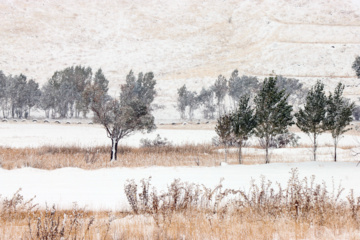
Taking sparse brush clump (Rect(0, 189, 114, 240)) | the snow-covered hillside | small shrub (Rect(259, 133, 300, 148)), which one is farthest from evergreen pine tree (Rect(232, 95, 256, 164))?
the snow-covered hillside

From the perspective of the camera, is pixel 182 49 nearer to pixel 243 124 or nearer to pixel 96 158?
pixel 243 124

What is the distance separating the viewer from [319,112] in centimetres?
2566

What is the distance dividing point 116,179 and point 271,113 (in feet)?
45.1

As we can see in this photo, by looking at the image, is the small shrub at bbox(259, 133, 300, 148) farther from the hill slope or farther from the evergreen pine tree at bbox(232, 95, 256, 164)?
the hill slope

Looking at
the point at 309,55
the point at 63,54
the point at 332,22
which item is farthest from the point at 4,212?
the point at 332,22

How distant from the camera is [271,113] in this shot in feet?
80.5

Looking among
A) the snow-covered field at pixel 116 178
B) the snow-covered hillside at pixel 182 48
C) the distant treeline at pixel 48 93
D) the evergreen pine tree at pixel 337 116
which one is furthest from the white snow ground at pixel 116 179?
the snow-covered hillside at pixel 182 48

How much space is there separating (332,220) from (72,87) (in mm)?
77833

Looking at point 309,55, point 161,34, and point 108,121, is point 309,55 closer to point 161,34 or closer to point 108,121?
point 161,34

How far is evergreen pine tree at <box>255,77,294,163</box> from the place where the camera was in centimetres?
2406

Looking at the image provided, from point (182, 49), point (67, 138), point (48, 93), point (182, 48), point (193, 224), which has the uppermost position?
point (182, 48)

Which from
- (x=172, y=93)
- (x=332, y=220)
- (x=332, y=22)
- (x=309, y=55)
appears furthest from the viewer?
(x=332, y=22)

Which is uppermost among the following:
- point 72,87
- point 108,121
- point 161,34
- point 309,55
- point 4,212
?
point 161,34

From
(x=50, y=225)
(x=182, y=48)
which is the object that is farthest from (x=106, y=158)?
(x=182, y=48)
